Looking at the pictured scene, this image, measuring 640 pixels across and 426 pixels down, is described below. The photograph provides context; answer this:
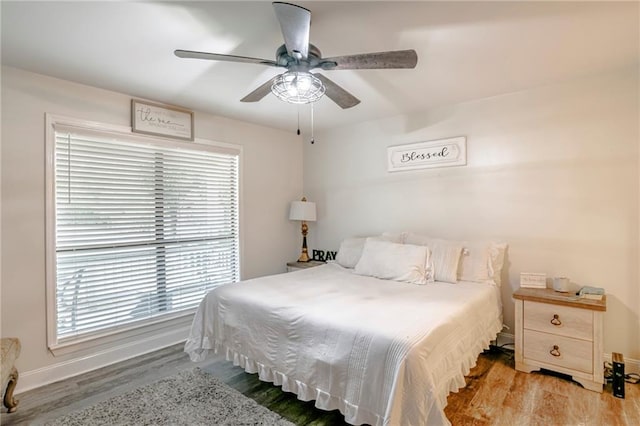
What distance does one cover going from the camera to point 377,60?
1.79 metres

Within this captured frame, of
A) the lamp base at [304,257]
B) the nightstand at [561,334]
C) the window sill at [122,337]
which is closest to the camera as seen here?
the nightstand at [561,334]

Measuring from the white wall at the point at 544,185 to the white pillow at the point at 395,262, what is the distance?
61 cm

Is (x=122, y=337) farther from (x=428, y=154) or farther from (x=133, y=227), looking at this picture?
(x=428, y=154)

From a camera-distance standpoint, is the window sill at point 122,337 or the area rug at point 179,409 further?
the window sill at point 122,337

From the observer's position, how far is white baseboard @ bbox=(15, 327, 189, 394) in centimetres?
247

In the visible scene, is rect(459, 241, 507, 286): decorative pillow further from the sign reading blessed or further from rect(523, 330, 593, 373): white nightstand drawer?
the sign reading blessed

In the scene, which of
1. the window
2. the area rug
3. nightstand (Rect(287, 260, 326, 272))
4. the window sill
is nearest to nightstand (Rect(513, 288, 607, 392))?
the area rug

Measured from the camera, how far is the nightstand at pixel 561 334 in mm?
2291

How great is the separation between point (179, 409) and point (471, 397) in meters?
2.00

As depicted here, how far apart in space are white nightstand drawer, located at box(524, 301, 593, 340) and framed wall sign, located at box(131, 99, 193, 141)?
11.7 ft

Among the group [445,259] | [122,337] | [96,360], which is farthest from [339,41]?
[96,360]

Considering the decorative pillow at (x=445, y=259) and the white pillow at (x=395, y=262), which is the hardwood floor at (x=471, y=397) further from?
the white pillow at (x=395, y=262)

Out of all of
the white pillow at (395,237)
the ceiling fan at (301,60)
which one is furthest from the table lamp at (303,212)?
the ceiling fan at (301,60)

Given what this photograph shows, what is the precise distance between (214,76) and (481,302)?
2725 millimetres
